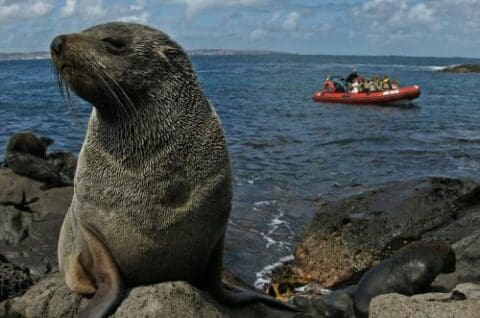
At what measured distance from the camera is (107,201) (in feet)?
14.6

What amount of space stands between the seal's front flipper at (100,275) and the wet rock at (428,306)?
176 cm

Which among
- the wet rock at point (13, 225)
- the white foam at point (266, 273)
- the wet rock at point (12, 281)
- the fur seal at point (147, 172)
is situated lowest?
the white foam at point (266, 273)

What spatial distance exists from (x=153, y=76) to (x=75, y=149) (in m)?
14.6

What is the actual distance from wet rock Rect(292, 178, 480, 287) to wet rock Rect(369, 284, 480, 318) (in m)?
3.68

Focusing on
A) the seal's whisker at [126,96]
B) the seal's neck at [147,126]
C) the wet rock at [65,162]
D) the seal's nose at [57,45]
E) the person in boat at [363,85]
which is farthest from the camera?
the person in boat at [363,85]

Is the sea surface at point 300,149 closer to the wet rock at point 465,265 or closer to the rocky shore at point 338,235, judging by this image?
the rocky shore at point 338,235

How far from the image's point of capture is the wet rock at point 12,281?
7066mm

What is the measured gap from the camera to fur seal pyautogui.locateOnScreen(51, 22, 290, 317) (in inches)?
170

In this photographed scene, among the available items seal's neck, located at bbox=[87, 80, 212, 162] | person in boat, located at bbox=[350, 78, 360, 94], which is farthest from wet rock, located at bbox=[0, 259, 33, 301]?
person in boat, located at bbox=[350, 78, 360, 94]

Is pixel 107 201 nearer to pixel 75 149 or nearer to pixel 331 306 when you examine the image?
pixel 331 306

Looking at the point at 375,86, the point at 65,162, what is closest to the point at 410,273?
the point at 65,162

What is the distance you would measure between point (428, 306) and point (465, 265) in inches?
106

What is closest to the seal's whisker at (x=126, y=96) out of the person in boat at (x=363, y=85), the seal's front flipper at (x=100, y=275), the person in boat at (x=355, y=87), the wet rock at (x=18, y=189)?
the seal's front flipper at (x=100, y=275)

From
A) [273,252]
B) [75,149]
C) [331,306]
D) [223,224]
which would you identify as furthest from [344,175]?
[223,224]
